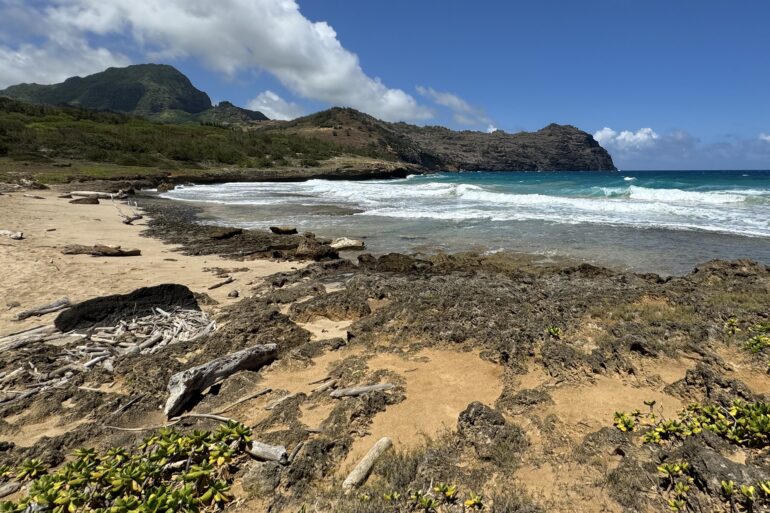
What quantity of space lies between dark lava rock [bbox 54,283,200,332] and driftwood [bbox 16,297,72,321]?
0.98 m

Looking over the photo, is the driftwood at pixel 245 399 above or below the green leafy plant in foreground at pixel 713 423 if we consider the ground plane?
below

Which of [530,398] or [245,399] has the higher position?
[530,398]

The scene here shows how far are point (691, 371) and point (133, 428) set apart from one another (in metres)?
6.61


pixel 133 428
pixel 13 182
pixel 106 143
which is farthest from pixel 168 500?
pixel 106 143

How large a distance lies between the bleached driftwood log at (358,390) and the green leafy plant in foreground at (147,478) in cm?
134

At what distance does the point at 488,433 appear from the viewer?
12.6 feet

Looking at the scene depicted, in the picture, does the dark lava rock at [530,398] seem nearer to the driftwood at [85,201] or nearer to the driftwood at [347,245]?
the driftwood at [347,245]

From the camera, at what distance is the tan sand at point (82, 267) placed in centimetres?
854

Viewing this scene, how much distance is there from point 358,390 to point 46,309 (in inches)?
272

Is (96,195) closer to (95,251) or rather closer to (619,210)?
(95,251)

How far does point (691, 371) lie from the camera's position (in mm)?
4574

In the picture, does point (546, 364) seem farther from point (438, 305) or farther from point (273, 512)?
point (273, 512)

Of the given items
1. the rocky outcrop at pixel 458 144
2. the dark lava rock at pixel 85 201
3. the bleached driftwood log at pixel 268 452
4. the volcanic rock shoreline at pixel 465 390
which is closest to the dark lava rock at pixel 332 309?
the volcanic rock shoreline at pixel 465 390

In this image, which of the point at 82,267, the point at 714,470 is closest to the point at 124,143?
the point at 82,267
